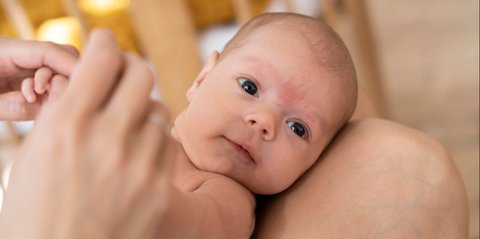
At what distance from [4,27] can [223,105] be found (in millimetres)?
1615

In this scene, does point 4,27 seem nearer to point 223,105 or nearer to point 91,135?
point 223,105

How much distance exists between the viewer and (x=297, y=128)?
96 centimetres

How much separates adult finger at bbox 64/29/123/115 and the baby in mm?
362

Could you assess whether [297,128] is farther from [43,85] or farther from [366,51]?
[366,51]

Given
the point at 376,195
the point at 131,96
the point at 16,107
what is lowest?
the point at 376,195

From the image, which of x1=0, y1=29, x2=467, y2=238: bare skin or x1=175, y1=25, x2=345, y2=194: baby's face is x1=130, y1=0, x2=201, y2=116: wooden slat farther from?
x1=0, y1=29, x2=467, y2=238: bare skin

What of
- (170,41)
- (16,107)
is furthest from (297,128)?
(170,41)

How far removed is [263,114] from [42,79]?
316 millimetres

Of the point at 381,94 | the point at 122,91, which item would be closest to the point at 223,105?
the point at 122,91

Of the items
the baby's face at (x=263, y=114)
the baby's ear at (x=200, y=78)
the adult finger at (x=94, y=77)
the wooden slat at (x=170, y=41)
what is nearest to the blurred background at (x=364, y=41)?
the wooden slat at (x=170, y=41)

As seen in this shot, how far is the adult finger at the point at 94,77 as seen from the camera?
0.47m

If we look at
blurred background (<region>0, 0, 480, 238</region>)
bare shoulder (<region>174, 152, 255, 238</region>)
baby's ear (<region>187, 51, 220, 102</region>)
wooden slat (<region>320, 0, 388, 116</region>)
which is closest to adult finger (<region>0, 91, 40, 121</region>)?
bare shoulder (<region>174, 152, 255, 238</region>)

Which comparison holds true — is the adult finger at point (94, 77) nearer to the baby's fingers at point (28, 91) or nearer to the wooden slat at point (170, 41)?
the baby's fingers at point (28, 91)

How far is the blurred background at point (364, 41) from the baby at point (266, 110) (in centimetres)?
82
